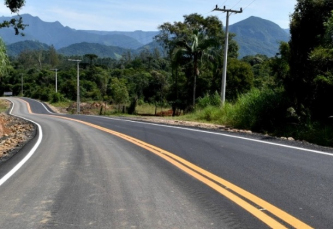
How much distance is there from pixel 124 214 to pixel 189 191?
4.17 feet

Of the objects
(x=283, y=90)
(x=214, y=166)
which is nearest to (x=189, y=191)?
(x=214, y=166)

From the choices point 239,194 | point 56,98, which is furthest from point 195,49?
point 56,98

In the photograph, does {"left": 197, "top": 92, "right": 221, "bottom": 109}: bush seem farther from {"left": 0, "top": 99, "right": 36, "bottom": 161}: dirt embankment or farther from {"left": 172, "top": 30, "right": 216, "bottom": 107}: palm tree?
{"left": 0, "top": 99, "right": 36, "bottom": 161}: dirt embankment

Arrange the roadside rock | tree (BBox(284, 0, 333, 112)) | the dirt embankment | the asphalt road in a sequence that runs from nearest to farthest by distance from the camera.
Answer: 1. the asphalt road
2. the roadside rock
3. the dirt embankment
4. tree (BBox(284, 0, 333, 112))

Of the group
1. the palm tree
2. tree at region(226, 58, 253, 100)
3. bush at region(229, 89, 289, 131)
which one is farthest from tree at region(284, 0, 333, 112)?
tree at region(226, 58, 253, 100)

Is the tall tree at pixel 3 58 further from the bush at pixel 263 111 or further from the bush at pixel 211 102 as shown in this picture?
the bush at pixel 211 102

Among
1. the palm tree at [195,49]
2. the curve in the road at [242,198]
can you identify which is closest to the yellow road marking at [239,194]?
the curve in the road at [242,198]

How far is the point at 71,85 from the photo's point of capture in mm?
90750

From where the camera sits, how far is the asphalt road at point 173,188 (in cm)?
433

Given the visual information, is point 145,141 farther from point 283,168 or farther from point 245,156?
point 283,168

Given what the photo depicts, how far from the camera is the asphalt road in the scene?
433 centimetres

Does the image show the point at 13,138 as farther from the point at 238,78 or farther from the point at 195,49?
the point at 238,78

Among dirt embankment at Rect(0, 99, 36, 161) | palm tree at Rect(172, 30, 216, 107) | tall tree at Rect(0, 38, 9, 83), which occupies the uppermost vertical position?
palm tree at Rect(172, 30, 216, 107)

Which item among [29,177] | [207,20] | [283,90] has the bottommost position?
[29,177]
